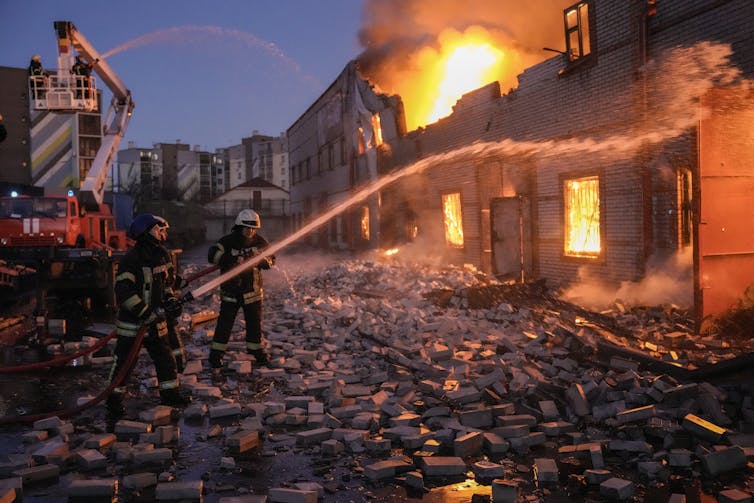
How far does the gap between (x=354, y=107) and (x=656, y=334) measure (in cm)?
1770

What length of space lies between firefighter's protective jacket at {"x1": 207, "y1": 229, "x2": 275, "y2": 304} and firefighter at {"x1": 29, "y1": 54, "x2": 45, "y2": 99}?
9.68 m

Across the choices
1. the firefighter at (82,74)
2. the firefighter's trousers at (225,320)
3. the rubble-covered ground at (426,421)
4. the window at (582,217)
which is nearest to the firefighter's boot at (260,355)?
the rubble-covered ground at (426,421)

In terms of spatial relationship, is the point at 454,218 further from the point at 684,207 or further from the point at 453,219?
the point at 684,207

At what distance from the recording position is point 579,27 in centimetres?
1131

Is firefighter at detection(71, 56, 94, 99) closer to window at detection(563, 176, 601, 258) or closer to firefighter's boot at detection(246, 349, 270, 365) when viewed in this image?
firefighter's boot at detection(246, 349, 270, 365)

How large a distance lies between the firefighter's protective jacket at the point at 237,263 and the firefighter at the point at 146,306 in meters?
1.51

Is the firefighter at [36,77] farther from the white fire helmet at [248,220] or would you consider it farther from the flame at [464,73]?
the flame at [464,73]

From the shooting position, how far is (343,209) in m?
26.7

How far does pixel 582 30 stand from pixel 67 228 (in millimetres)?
12217

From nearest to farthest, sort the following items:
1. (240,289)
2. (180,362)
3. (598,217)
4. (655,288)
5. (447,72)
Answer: (180,362) → (240,289) → (655,288) → (598,217) → (447,72)

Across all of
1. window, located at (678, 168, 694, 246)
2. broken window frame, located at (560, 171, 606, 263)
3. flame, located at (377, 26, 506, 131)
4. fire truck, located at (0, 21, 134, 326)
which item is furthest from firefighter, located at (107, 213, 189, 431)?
flame, located at (377, 26, 506, 131)

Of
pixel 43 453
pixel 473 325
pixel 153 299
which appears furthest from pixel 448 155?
pixel 43 453

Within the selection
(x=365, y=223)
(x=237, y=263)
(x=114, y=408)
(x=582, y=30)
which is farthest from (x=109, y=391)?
(x=365, y=223)

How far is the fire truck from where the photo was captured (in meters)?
12.1
